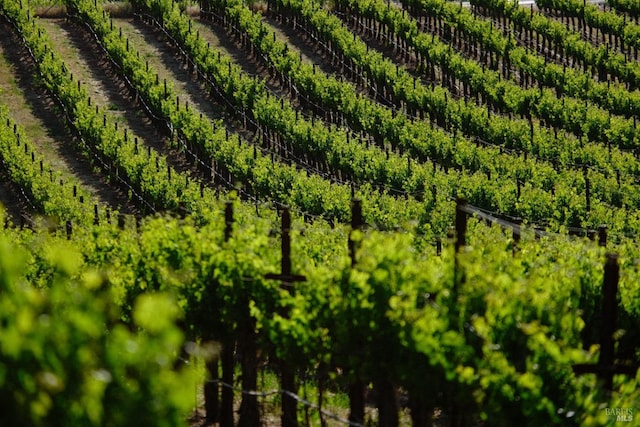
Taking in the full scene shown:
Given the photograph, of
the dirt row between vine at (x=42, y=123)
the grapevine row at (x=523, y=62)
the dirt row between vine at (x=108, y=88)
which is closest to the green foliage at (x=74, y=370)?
the dirt row between vine at (x=42, y=123)

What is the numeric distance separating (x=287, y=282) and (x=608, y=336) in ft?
16.5

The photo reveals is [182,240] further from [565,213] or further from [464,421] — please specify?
[565,213]

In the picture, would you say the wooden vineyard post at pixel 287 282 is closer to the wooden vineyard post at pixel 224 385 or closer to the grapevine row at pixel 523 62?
the wooden vineyard post at pixel 224 385

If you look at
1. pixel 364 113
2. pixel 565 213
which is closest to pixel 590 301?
pixel 565 213

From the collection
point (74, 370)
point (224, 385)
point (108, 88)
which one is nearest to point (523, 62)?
point (108, 88)

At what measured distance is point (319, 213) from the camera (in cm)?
3888

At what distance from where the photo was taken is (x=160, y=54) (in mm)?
59562

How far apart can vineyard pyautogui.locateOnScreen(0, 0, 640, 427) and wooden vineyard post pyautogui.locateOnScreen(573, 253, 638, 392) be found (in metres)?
0.05

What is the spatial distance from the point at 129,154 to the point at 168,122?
5926 mm

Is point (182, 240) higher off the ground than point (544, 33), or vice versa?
point (544, 33)

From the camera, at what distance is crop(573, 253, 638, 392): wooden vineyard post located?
13.7 meters

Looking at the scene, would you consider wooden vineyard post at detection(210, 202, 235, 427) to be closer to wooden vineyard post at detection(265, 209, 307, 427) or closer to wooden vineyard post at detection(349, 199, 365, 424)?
wooden vineyard post at detection(265, 209, 307, 427)

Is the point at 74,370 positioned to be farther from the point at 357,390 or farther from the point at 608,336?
the point at 357,390

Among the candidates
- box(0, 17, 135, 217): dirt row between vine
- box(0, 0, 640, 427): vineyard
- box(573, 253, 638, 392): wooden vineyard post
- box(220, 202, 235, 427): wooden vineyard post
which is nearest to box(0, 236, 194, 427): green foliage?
box(0, 0, 640, 427): vineyard
